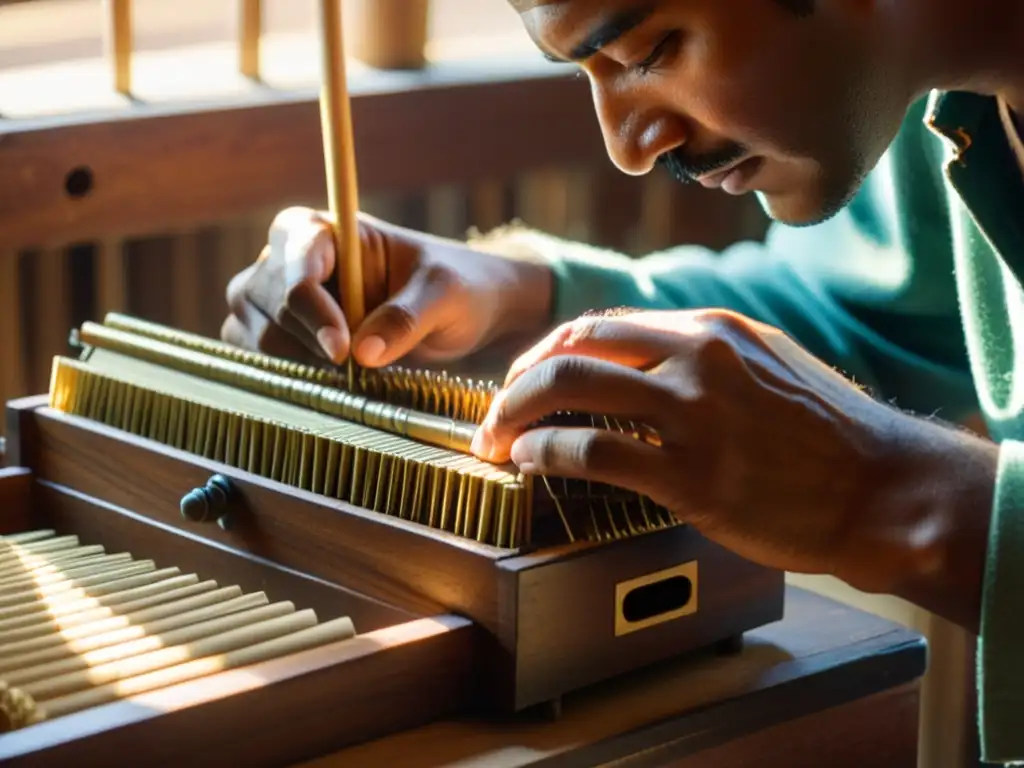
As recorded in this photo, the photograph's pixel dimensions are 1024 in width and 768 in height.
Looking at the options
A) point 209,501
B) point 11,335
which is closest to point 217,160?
point 11,335

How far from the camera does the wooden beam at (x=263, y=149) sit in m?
1.46

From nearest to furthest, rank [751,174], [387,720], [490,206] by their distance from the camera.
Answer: [387,720] < [751,174] < [490,206]

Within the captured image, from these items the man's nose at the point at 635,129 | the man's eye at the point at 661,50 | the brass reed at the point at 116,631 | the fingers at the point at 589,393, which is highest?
the man's eye at the point at 661,50

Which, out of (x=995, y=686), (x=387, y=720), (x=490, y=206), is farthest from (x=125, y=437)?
(x=490, y=206)

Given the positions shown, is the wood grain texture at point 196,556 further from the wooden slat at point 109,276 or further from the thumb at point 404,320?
the wooden slat at point 109,276

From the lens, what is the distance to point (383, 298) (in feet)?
4.03

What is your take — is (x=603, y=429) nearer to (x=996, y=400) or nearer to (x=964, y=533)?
(x=964, y=533)

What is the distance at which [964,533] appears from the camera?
90 cm

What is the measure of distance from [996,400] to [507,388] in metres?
0.48

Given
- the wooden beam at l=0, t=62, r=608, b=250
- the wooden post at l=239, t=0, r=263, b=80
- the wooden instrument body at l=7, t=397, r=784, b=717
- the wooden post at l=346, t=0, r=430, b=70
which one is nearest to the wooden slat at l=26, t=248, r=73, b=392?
the wooden beam at l=0, t=62, r=608, b=250

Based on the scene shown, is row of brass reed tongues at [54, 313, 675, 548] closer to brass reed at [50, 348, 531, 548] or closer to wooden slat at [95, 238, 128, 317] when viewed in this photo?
brass reed at [50, 348, 531, 548]

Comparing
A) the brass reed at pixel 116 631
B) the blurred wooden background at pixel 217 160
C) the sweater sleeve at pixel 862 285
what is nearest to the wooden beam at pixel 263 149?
the blurred wooden background at pixel 217 160

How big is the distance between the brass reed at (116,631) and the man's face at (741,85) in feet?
1.11

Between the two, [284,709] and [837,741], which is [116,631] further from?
[837,741]
